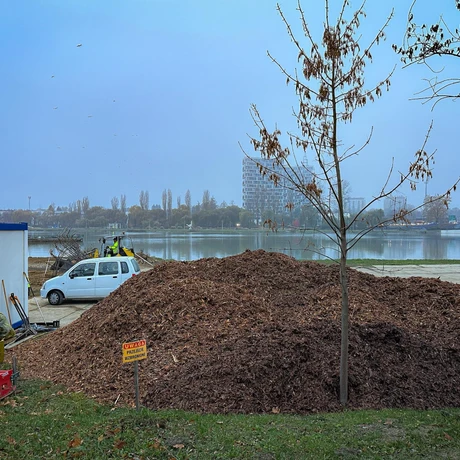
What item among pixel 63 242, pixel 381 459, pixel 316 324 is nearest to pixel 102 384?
pixel 316 324

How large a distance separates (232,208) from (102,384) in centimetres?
9736

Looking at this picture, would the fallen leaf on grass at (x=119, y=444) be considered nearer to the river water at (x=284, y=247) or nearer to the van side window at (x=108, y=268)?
the van side window at (x=108, y=268)

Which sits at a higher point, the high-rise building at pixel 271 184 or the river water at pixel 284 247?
the high-rise building at pixel 271 184

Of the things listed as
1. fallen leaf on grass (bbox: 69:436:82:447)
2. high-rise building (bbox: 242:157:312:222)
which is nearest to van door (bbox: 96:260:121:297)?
high-rise building (bbox: 242:157:312:222)

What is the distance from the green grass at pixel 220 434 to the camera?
13.6ft

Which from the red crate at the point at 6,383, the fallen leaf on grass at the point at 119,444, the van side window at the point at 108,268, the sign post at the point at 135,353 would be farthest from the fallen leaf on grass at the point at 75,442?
the van side window at the point at 108,268

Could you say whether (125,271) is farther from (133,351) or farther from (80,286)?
(133,351)

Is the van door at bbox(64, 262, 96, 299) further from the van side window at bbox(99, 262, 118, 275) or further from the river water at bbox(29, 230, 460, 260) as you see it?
the river water at bbox(29, 230, 460, 260)

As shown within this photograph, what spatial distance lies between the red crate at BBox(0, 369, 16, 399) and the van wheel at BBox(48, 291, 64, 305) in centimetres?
1044

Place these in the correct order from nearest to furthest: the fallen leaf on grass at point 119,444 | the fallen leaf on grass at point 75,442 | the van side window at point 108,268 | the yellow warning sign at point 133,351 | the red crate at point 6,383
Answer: the fallen leaf on grass at point 119,444
the fallen leaf on grass at point 75,442
the yellow warning sign at point 133,351
the red crate at point 6,383
the van side window at point 108,268

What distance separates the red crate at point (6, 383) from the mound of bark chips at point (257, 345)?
2.65 ft

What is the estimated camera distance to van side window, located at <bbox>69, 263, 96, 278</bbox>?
54.3ft

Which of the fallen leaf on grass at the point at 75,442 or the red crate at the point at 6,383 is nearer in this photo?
the fallen leaf on grass at the point at 75,442

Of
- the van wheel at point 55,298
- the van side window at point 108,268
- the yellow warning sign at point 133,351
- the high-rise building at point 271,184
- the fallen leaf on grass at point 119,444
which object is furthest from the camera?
the van side window at point 108,268
